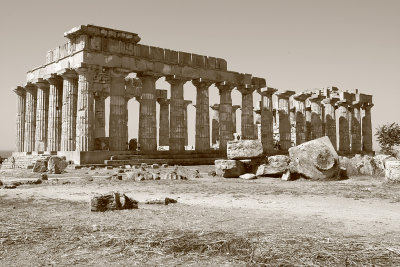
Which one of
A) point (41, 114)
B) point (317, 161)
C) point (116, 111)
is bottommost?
point (317, 161)

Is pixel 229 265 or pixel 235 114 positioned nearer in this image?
pixel 229 265

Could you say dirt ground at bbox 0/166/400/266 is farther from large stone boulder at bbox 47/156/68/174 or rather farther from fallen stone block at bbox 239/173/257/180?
large stone boulder at bbox 47/156/68/174

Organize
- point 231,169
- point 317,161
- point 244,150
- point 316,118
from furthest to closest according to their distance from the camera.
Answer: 1. point 316,118
2. point 244,150
3. point 231,169
4. point 317,161

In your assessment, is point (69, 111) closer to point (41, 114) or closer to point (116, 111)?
point (116, 111)

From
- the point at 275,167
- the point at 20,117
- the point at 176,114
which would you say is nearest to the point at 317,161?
the point at 275,167

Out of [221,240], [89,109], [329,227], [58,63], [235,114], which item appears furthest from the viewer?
[235,114]

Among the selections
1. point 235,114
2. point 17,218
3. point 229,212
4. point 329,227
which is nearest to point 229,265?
point 329,227

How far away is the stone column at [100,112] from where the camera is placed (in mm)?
31339

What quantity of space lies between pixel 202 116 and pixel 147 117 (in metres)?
5.15

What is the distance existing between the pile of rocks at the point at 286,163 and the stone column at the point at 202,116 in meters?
15.2

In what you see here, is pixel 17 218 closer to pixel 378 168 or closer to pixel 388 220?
pixel 388 220

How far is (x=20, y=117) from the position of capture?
3441 cm

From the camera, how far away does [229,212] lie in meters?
7.42

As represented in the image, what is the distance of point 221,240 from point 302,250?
3.06 feet
